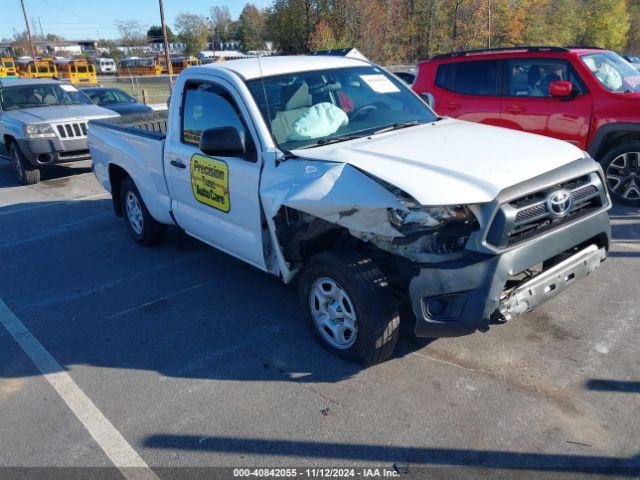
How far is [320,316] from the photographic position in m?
3.79

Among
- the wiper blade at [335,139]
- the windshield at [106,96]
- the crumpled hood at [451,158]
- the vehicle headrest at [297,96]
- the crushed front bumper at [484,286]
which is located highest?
the vehicle headrest at [297,96]

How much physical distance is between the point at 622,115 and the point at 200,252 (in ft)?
17.0

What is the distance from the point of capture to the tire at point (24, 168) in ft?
33.3

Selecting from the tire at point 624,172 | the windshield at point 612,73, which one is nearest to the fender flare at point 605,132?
the tire at point 624,172

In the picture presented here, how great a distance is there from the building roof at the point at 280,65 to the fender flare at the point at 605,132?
330 cm

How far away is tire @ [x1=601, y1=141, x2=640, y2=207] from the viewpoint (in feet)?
21.0

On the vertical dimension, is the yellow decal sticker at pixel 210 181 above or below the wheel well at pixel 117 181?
above

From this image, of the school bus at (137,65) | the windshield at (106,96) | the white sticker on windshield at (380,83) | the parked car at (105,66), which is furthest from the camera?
the parked car at (105,66)

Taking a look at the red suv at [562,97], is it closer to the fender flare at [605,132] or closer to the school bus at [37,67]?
the fender flare at [605,132]

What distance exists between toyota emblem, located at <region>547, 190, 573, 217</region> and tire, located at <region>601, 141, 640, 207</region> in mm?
3760

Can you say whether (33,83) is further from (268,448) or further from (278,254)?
(268,448)

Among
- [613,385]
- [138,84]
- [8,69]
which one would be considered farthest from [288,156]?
[8,69]

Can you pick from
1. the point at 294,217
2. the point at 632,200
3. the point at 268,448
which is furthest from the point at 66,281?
the point at 632,200

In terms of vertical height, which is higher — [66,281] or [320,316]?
[320,316]
